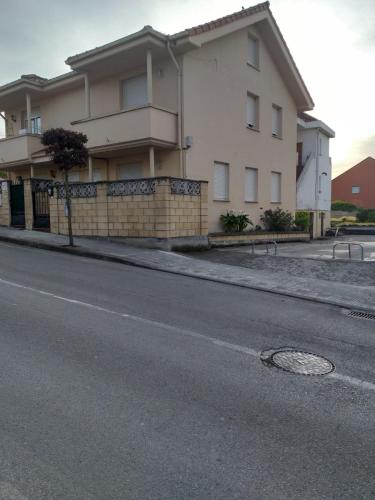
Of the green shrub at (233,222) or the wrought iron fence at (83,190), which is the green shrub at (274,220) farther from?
the wrought iron fence at (83,190)

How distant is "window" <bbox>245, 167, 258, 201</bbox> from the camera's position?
19286mm

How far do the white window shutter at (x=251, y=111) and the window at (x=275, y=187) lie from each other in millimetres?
3010

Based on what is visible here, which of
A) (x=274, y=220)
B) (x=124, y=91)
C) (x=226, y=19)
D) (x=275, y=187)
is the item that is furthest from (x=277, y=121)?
(x=124, y=91)

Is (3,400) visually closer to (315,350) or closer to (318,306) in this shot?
(315,350)

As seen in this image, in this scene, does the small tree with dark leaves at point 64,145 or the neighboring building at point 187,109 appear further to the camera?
the neighboring building at point 187,109

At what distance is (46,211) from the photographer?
16.8 m

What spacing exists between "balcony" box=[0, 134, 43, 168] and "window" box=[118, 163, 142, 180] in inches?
199

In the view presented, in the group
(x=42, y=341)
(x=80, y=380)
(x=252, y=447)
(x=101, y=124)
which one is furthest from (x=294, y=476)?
(x=101, y=124)

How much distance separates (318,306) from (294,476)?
16.8ft

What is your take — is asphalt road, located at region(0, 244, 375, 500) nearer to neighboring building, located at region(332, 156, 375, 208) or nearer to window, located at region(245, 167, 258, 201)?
window, located at region(245, 167, 258, 201)

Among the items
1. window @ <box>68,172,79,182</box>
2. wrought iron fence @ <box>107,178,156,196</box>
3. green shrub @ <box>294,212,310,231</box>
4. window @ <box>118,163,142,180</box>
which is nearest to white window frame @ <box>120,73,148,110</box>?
window @ <box>118,163,142,180</box>


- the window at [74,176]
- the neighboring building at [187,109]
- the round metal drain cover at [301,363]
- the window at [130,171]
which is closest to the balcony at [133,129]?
the neighboring building at [187,109]

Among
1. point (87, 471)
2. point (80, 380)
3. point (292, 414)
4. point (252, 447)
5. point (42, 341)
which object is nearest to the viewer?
point (87, 471)

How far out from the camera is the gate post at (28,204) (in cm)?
1653
